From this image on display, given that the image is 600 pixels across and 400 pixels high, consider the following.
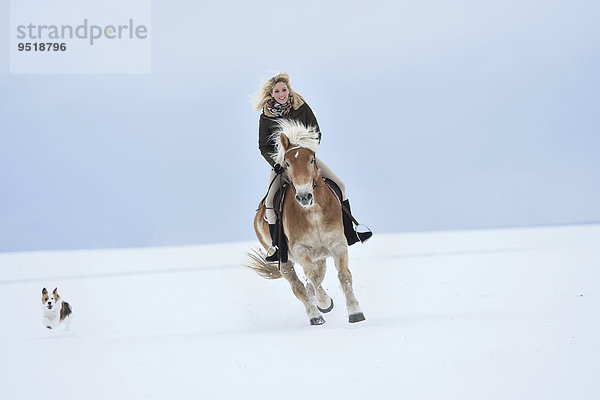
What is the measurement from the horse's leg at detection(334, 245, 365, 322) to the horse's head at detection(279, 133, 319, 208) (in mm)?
701

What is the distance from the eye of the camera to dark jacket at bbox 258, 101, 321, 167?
25.7 ft

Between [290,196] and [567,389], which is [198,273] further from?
[567,389]

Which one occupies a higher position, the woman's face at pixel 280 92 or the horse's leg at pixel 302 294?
the woman's face at pixel 280 92

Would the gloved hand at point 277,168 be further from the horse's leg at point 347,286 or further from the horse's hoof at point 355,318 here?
the horse's hoof at point 355,318

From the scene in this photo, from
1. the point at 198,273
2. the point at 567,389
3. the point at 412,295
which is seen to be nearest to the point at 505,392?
the point at 567,389

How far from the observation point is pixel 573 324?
18.8ft

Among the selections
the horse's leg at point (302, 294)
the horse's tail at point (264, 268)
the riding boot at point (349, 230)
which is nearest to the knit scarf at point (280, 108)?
the riding boot at point (349, 230)

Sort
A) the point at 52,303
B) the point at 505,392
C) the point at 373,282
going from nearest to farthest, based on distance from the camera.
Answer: the point at 505,392 < the point at 52,303 < the point at 373,282

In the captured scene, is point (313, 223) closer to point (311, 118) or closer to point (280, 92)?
point (311, 118)

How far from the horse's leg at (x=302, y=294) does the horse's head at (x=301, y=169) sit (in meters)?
1.30

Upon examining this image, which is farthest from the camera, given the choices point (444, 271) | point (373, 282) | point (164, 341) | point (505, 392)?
point (444, 271)

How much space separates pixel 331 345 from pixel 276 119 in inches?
125

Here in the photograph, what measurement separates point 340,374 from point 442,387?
0.77m

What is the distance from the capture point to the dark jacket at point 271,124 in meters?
7.84
